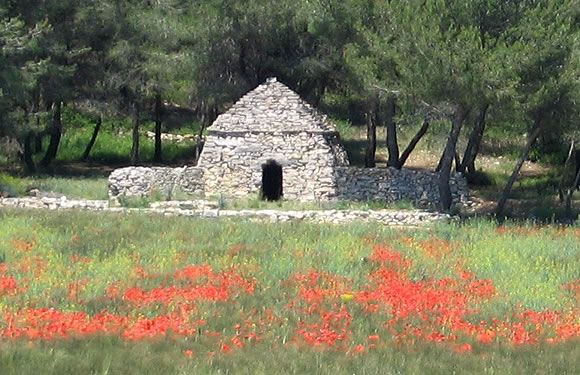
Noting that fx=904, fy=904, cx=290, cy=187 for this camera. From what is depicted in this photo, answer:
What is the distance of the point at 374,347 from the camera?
39.6 feet

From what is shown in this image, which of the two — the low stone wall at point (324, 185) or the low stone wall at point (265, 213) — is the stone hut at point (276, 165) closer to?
the low stone wall at point (324, 185)

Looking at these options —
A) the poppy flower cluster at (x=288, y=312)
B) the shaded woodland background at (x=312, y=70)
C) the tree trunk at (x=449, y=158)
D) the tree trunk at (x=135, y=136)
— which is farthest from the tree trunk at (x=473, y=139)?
the tree trunk at (x=135, y=136)

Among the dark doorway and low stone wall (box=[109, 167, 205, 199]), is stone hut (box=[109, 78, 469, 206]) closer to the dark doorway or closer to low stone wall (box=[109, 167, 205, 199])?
low stone wall (box=[109, 167, 205, 199])

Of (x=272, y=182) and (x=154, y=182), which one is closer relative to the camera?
(x=154, y=182)

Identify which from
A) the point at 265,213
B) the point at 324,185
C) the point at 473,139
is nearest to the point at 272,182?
the point at 324,185

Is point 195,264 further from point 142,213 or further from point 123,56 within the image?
point 123,56

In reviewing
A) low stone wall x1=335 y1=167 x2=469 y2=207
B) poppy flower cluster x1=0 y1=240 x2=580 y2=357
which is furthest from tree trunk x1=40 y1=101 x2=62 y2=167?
poppy flower cluster x1=0 y1=240 x2=580 y2=357

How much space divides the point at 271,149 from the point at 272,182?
3118 mm

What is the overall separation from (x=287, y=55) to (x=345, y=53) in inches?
349

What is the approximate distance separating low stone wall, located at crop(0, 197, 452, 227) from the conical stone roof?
442cm

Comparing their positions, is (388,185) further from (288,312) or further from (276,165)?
(288,312)

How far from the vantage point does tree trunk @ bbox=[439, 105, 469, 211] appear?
28.5 m

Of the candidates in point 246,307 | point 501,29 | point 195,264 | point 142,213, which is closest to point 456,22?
point 501,29

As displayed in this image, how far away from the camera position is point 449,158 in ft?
96.9
